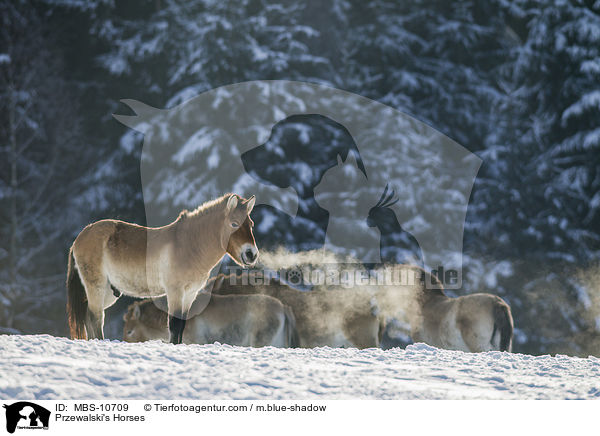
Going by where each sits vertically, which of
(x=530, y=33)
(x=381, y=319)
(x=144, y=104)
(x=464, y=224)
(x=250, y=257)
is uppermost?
(x=530, y=33)

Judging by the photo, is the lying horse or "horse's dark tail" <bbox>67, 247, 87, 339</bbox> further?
the lying horse

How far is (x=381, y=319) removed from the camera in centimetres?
563

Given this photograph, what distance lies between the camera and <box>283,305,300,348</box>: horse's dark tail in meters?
5.28

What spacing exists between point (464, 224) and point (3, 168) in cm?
704

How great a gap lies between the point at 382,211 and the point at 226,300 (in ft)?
12.2

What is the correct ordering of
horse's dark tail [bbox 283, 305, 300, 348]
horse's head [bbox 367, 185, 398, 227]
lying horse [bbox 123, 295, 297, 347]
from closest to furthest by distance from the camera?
lying horse [bbox 123, 295, 297, 347]
horse's dark tail [bbox 283, 305, 300, 348]
horse's head [bbox 367, 185, 398, 227]

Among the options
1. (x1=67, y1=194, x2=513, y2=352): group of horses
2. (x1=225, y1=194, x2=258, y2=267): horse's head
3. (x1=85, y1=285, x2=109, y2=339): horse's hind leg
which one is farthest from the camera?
(x1=85, y1=285, x2=109, y2=339): horse's hind leg

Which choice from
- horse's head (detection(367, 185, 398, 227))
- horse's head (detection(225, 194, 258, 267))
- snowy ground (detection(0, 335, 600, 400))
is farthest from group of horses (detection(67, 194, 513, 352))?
horse's head (detection(367, 185, 398, 227))

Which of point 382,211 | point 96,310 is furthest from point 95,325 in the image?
point 382,211

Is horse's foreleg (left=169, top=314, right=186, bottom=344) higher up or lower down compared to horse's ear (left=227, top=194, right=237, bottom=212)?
lower down

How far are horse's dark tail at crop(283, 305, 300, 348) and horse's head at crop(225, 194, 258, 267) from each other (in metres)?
1.03

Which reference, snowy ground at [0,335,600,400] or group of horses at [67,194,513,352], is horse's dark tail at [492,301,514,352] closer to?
group of horses at [67,194,513,352]
